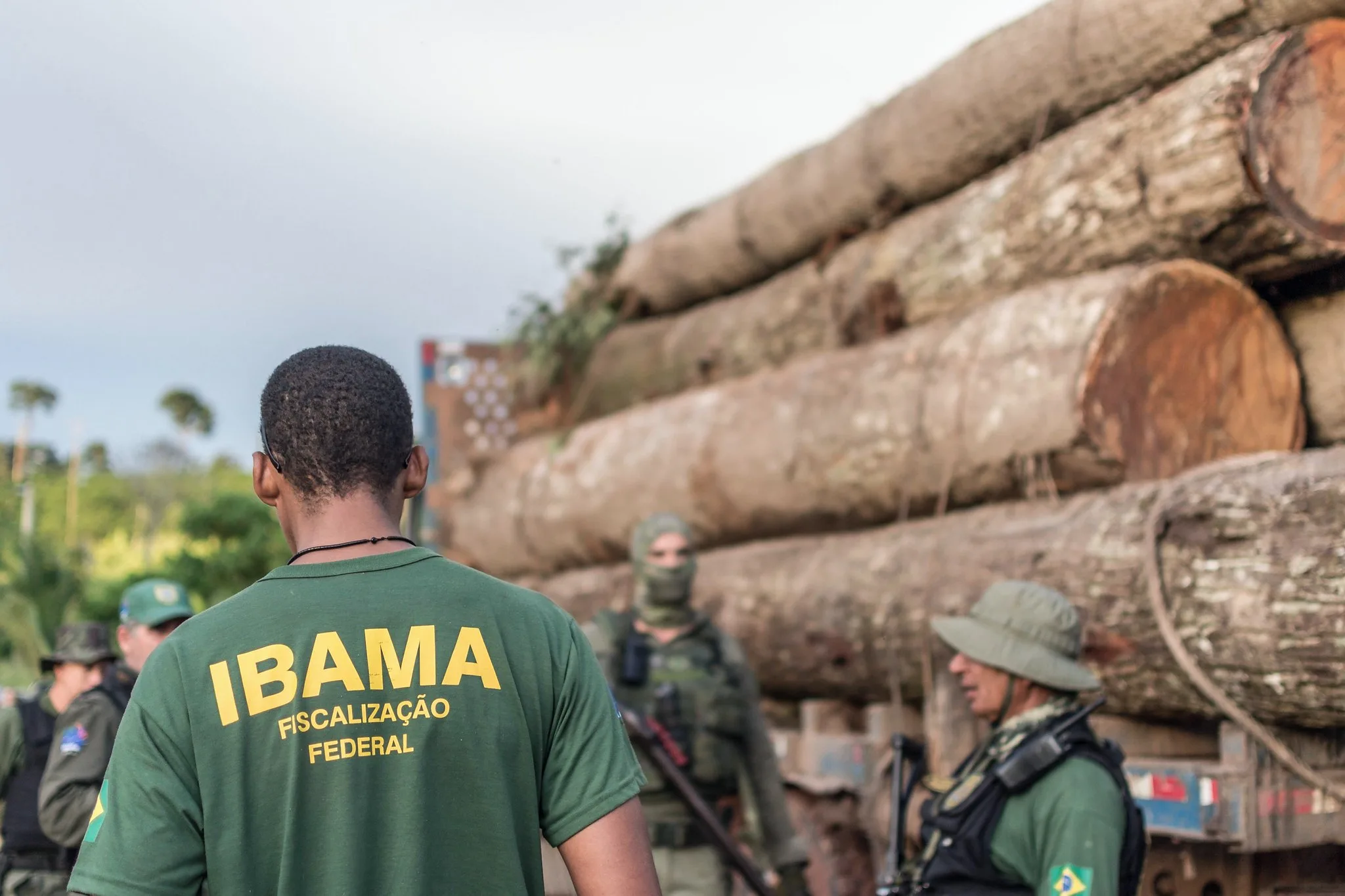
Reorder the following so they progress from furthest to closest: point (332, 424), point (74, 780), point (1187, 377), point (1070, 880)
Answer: point (1187, 377)
point (74, 780)
point (1070, 880)
point (332, 424)

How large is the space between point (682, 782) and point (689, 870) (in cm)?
31

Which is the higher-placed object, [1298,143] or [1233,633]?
[1298,143]

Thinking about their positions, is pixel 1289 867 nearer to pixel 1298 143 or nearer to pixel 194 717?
pixel 1298 143

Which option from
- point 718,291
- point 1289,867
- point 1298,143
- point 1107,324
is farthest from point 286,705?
point 718,291

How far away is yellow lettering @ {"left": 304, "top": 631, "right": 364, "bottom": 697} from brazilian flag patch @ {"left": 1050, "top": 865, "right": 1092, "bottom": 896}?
1.73 metres

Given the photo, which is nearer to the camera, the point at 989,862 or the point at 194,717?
the point at 194,717

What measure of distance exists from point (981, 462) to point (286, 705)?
451cm

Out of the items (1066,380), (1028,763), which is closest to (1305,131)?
(1066,380)

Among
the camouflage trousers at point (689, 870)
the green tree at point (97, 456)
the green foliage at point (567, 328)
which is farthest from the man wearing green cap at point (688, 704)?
the green tree at point (97, 456)

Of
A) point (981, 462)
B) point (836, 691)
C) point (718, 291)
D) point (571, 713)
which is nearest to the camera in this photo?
point (571, 713)

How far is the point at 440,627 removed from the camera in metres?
1.77

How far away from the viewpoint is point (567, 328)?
10547 millimetres

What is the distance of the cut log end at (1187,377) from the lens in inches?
210

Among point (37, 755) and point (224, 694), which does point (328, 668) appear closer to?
point (224, 694)
